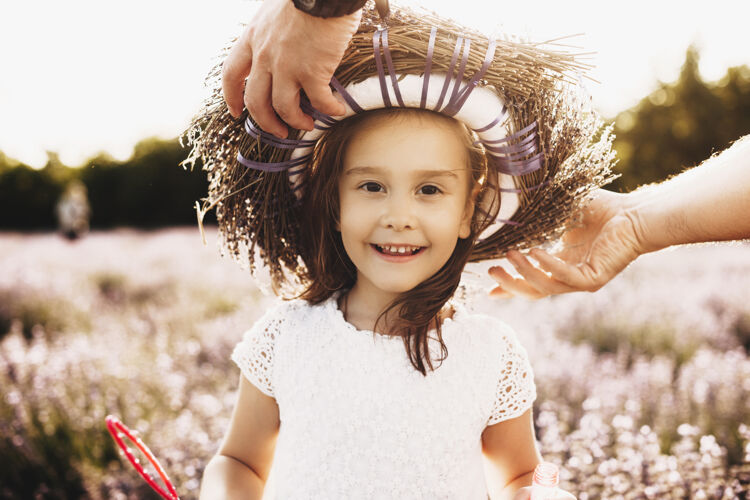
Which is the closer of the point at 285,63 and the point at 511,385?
the point at 285,63

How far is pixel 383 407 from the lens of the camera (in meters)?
1.70

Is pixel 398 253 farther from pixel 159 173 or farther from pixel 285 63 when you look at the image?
pixel 159 173

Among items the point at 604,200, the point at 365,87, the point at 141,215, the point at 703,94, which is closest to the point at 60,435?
the point at 365,87

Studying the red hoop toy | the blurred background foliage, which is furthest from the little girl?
the blurred background foliage

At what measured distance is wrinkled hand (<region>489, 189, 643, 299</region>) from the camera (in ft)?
6.18

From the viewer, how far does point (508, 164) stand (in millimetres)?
1699

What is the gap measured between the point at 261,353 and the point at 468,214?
0.80 metres

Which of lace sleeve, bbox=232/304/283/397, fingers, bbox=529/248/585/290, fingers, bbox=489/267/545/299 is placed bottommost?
lace sleeve, bbox=232/304/283/397

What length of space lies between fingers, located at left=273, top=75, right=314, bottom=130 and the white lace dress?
66cm

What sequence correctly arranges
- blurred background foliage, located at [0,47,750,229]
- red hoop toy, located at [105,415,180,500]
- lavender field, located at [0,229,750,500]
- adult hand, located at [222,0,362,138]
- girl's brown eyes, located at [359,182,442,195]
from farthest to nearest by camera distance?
1. blurred background foliage, located at [0,47,750,229]
2. lavender field, located at [0,229,750,500]
3. girl's brown eyes, located at [359,182,442,195]
4. red hoop toy, located at [105,415,180,500]
5. adult hand, located at [222,0,362,138]

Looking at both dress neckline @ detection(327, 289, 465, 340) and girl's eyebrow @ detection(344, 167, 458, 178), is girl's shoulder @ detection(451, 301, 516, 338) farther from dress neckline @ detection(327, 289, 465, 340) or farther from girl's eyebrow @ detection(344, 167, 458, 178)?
girl's eyebrow @ detection(344, 167, 458, 178)

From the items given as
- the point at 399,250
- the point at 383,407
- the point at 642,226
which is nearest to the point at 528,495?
the point at 383,407

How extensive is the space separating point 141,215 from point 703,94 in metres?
22.5

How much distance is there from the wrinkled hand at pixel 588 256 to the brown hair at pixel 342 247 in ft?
0.85
